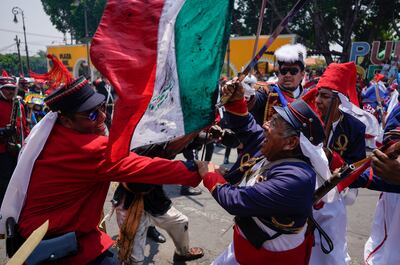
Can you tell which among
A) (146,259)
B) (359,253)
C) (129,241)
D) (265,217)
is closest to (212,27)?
(265,217)

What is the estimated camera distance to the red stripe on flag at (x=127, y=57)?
5.73 ft

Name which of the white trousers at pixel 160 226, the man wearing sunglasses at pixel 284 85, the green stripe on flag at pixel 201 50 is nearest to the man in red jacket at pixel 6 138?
the white trousers at pixel 160 226

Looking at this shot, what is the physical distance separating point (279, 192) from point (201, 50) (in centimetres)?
100

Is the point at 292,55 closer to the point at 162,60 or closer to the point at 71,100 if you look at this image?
the point at 162,60

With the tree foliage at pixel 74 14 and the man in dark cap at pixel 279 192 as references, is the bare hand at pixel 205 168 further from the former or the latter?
the tree foliage at pixel 74 14

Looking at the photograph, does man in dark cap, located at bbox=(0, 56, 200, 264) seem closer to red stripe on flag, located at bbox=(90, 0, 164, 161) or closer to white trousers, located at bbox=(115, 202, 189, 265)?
red stripe on flag, located at bbox=(90, 0, 164, 161)

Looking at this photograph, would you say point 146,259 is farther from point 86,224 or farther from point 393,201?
point 393,201

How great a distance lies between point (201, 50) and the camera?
6.84 feet

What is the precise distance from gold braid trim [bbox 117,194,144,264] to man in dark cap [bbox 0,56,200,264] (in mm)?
988

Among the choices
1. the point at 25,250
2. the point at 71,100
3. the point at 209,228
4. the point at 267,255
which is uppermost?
the point at 71,100

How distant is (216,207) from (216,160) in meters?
2.94

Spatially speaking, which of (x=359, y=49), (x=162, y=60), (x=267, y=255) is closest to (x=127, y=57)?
(x=162, y=60)

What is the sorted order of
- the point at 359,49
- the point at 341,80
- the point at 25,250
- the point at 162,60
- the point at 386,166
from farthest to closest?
→ 1. the point at 359,49
2. the point at 341,80
3. the point at 162,60
4. the point at 386,166
5. the point at 25,250

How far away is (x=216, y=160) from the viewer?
8.02 metres
